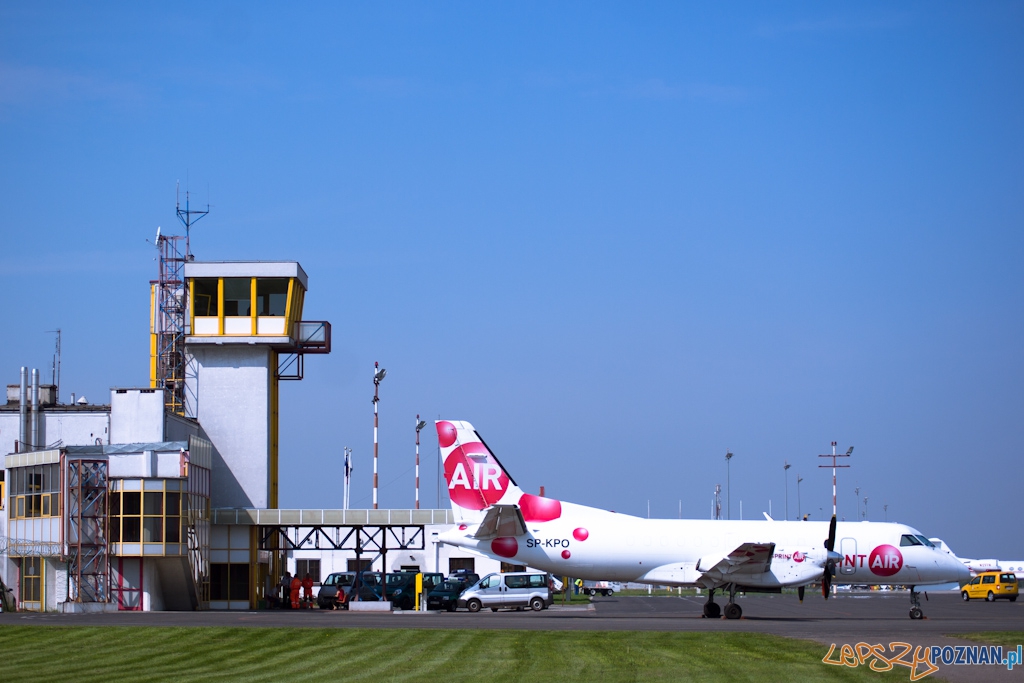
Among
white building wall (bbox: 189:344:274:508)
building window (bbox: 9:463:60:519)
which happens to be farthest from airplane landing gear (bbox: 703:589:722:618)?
building window (bbox: 9:463:60:519)

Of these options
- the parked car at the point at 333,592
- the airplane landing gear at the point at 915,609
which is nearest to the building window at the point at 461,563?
the parked car at the point at 333,592

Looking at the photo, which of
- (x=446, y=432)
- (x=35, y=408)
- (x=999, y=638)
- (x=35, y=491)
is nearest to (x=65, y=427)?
(x=35, y=408)

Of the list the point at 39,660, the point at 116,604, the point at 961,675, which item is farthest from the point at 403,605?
the point at 961,675

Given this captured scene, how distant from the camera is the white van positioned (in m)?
44.8

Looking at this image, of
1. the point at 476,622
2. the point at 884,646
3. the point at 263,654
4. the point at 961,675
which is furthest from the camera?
the point at 476,622

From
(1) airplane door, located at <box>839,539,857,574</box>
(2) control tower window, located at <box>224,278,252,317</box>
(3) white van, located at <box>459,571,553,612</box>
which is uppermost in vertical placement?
(2) control tower window, located at <box>224,278,252,317</box>

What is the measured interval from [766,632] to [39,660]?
18.5m

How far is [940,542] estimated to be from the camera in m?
41.0

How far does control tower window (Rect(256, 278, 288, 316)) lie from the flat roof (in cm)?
41

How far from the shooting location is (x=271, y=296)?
49.9m

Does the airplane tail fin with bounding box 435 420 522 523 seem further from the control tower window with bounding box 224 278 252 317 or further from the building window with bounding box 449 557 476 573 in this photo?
the building window with bounding box 449 557 476 573

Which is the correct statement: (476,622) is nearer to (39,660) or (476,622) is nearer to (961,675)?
(39,660)

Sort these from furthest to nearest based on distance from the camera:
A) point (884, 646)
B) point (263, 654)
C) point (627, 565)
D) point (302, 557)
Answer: point (302, 557)
point (627, 565)
point (884, 646)
point (263, 654)

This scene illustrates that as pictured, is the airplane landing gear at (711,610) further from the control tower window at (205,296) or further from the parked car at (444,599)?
the control tower window at (205,296)
